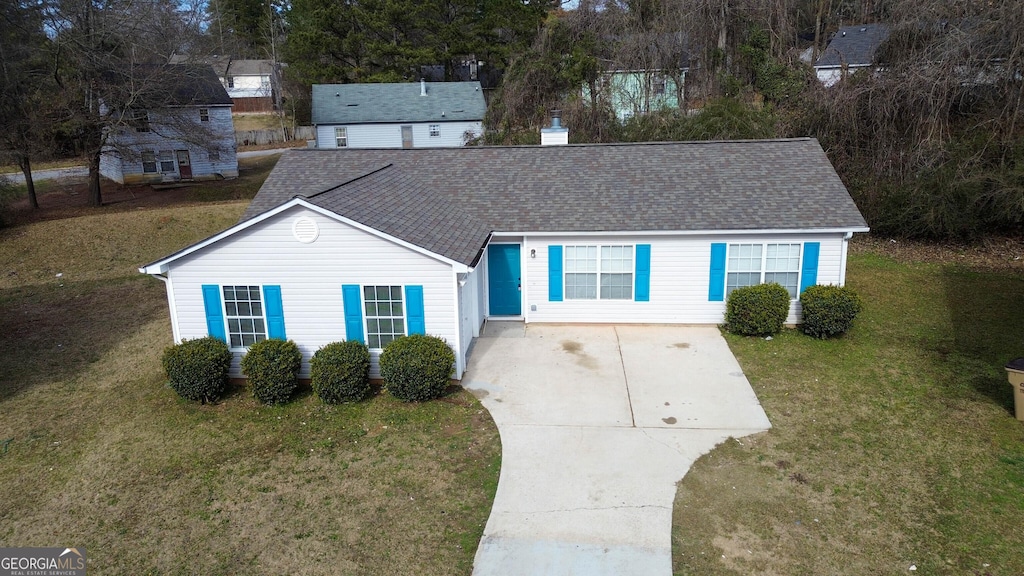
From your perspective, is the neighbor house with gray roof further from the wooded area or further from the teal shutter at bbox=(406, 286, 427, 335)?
the teal shutter at bbox=(406, 286, 427, 335)

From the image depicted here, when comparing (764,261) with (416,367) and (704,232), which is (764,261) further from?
(416,367)

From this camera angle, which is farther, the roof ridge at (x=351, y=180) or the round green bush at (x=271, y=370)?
the roof ridge at (x=351, y=180)

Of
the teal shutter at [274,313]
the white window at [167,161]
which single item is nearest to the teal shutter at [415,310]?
the teal shutter at [274,313]

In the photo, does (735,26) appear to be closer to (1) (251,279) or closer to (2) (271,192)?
(2) (271,192)

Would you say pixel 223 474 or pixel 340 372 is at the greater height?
pixel 340 372

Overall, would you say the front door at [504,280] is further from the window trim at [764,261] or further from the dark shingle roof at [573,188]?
the window trim at [764,261]

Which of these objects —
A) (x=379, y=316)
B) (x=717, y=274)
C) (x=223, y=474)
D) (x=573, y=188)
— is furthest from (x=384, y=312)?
(x=717, y=274)
